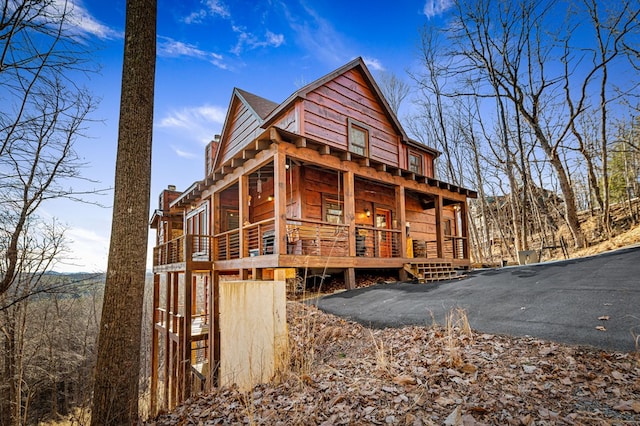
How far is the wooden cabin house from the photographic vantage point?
8.37 meters

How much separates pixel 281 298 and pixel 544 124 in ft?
57.8

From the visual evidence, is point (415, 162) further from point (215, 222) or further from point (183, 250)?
point (183, 250)

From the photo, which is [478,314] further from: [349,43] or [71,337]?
[71,337]

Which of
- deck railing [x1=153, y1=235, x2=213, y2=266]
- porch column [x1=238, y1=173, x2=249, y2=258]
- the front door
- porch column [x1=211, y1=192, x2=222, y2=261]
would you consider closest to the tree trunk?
porch column [x1=238, y1=173, x2=249, y2=258]

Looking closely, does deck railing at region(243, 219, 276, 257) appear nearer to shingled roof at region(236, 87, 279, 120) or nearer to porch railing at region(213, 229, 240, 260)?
porch railing at region(213, 229, 240, 260)

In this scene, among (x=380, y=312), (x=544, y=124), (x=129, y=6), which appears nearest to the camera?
(x=129, y=6)

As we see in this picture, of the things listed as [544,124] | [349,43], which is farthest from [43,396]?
[544,124]

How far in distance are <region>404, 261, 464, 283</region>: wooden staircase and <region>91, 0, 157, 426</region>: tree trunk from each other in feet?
28.2

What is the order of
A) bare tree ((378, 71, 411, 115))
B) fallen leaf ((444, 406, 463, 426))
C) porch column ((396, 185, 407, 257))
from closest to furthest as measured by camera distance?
fallen leaf ((444, 406, 463, 426))
porch column ((396, 185, 407, 257))
bare tree ((378, 71, 411, 115))

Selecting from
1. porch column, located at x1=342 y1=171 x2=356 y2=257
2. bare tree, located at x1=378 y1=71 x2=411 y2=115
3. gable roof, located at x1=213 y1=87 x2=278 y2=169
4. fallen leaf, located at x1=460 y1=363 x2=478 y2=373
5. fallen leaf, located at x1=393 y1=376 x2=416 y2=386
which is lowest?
fallen leaf, located at x1=393 y1=376 x2=416 y2=386

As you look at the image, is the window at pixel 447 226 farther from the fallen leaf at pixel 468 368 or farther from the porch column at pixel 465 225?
the fallen leaf at pixel 468 368

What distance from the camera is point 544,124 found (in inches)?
622

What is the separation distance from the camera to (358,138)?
40.6 feet

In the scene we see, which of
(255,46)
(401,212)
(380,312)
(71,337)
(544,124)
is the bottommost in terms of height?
(71,337)
